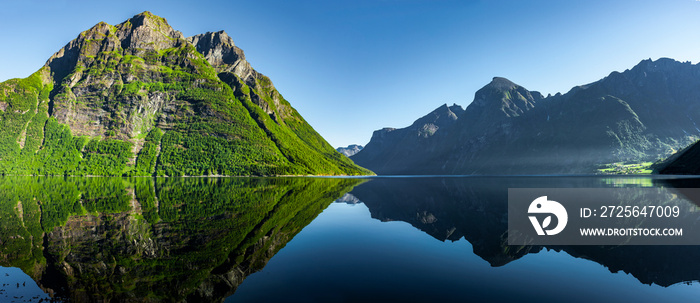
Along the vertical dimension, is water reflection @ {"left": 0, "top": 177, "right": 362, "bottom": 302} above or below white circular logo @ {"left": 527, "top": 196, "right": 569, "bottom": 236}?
below

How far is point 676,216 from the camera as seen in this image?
2920 cm

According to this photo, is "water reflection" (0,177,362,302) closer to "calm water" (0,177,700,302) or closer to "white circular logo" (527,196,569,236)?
"calm water" (0,177,700,302)

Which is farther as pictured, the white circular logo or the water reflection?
the white circular logo

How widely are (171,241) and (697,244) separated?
1360 inches

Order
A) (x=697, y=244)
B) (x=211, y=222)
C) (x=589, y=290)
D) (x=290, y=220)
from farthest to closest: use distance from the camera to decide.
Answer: (x=290, y=220) < (x=211, y=222) < (x=697, y=244) < (x=589, y=290)

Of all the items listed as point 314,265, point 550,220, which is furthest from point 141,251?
point 550,220

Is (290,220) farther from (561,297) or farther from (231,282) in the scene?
(561,297)

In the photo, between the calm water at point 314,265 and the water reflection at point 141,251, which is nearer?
the calm water at point 314,265

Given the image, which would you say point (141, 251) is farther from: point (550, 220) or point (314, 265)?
point (550, 220)

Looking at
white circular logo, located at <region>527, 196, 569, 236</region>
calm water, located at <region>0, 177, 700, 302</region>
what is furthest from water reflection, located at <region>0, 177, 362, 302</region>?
white circular logo, located at <region>527, 196, 569, 236</region>

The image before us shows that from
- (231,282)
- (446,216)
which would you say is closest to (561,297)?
(231,282)

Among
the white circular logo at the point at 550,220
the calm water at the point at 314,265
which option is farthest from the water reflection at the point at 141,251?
the white circular logo at the point at 550,220

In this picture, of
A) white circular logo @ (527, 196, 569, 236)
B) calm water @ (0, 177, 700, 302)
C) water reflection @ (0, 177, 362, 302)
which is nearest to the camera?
calm water @ (0, 177, 700, 302)

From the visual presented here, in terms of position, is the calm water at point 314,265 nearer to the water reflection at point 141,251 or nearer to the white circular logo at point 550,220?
the water reflection at point 141,251
